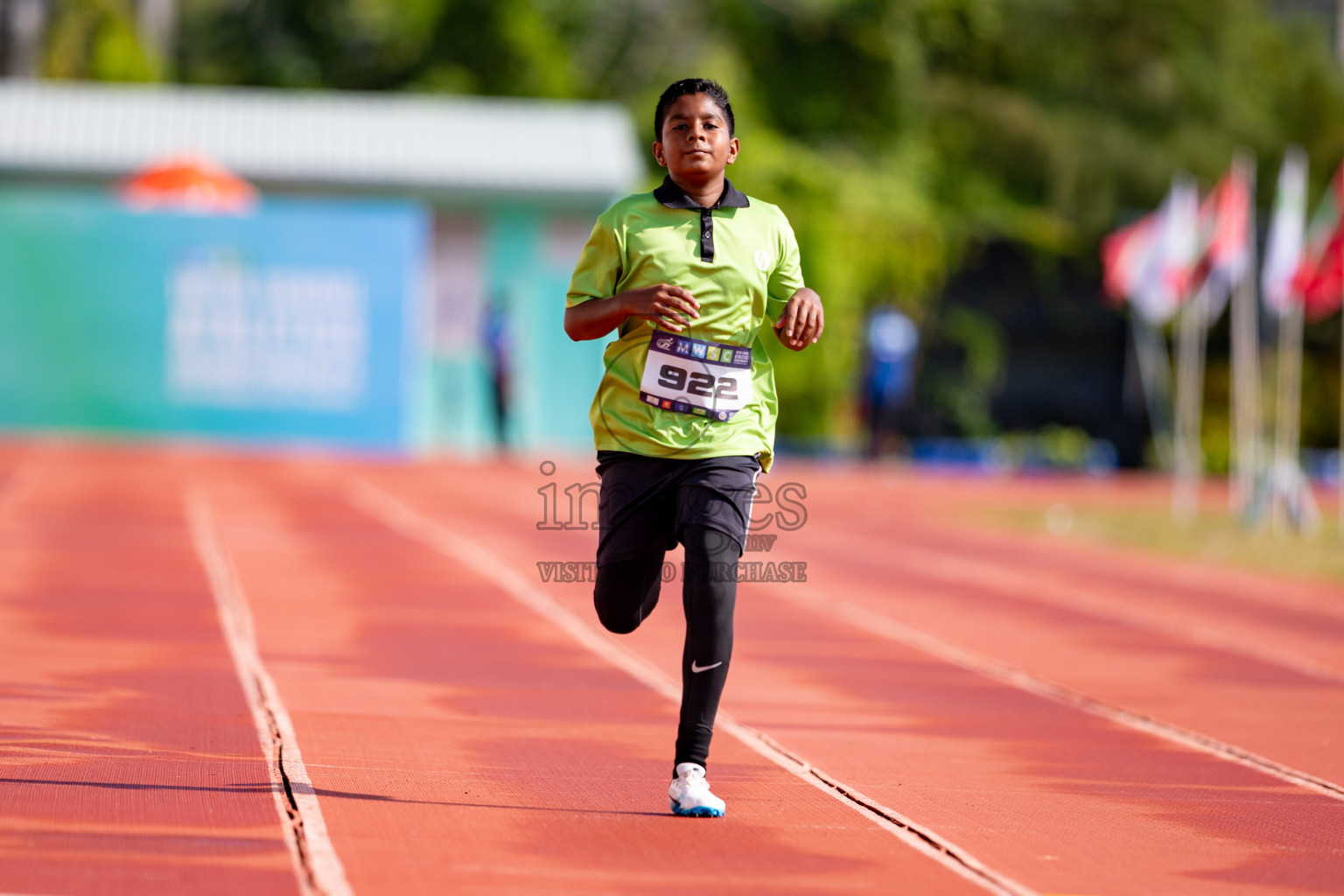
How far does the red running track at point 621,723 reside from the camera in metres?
4.55

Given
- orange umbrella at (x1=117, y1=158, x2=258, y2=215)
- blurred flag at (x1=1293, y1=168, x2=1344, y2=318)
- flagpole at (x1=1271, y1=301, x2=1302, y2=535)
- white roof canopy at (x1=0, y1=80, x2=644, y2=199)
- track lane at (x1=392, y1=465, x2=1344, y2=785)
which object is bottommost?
track lane at (x1=392, y1=465, x2=1344, y2=785)

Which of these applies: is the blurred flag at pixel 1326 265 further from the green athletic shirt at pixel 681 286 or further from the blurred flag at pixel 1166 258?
the green athletic shirt at pixel 681 286

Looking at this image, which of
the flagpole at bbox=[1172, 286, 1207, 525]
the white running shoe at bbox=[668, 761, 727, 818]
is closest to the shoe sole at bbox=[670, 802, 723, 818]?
the white running shoe at bbox=[668, 761, 727, 818]

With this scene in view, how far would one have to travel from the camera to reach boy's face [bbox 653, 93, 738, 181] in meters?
5.05

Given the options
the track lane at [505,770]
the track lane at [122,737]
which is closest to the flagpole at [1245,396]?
the track lane at [505,770]

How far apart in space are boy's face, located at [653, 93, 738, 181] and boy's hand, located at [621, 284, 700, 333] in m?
0.34

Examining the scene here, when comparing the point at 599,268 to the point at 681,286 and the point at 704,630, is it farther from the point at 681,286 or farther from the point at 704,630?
the point at 704,630

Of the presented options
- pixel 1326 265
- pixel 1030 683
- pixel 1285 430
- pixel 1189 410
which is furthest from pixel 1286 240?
pixel 1030 683

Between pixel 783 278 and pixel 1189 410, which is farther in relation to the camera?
pixel 1189 410

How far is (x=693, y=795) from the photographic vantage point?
16.3 feet

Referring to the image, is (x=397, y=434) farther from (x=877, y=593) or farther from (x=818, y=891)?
(x=818, y=891)

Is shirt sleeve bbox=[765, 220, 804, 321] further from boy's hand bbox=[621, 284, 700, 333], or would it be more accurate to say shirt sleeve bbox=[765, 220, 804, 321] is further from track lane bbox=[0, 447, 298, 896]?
track lane bbox=[0, 447, 298, 896]

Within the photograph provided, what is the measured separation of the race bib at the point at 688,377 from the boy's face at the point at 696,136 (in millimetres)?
460

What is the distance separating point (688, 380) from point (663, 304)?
0.23 meters
